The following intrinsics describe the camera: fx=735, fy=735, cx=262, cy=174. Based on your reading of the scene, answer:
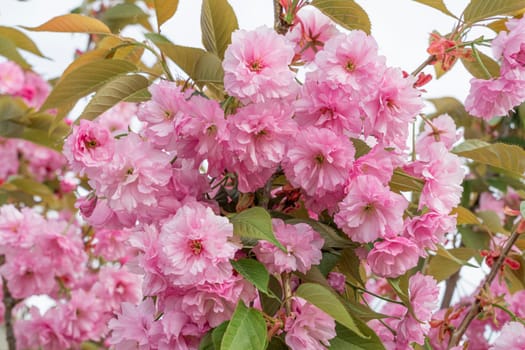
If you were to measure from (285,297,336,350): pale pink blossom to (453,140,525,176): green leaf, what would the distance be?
0.92 ft

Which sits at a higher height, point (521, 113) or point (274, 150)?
point (274, 150)

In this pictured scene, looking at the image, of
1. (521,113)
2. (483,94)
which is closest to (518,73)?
(483,94)

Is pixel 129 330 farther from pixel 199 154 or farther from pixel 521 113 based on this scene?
pixel 521 113

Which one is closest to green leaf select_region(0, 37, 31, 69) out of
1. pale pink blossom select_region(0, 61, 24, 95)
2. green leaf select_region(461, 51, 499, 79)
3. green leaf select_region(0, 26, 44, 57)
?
green leaf select_region(0, 26, 44, 57)

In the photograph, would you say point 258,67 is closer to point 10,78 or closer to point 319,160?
point 319,160

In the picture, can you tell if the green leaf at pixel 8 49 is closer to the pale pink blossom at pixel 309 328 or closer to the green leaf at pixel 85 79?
the green leaf at pixel 85 79

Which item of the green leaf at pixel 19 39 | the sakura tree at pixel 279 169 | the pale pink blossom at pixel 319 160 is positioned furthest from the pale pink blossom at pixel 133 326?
the green leaf at pixel 19 39

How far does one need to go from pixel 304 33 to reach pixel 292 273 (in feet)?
0.89

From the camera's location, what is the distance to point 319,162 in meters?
0.69

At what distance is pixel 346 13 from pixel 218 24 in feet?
0.47

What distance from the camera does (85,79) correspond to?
817 millimetres

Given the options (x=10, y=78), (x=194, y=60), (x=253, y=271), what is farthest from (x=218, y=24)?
(x=10, y=78)

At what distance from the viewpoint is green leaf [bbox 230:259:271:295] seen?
0.65 m

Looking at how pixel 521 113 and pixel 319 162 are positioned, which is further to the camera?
pixel 521 113
